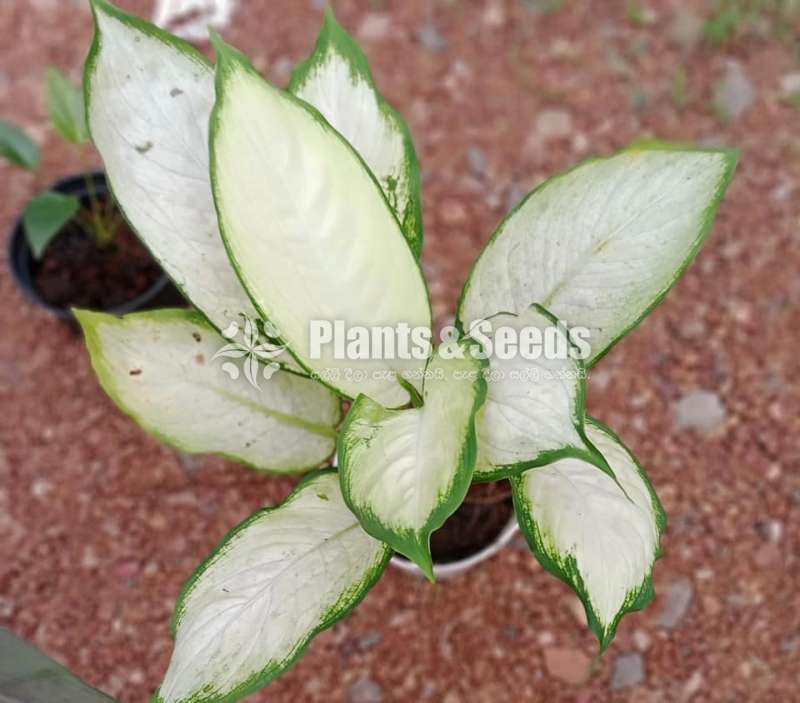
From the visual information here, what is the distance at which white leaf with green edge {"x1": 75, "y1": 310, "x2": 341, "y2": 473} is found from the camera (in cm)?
80

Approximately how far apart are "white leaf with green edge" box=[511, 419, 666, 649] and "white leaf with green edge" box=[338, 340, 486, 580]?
0.13 meters

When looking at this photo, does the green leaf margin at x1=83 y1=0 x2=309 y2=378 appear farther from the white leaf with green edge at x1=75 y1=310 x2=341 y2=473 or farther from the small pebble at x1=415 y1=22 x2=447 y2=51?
the small pebble at x1=415 y1=22 x2=447 y2=51

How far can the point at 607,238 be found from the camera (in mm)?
736

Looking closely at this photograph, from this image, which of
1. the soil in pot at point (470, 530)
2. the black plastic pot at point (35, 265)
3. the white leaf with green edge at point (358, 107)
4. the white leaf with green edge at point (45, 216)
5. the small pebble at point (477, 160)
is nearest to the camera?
the white leaf with green edge at point (358, 107)

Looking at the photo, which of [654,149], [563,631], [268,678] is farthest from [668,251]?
[563,631]

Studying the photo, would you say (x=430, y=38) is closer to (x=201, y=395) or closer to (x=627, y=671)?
(x=201, y=395)

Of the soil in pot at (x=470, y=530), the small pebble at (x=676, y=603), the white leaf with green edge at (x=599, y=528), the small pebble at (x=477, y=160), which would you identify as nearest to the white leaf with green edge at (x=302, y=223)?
the white leaf with green edge at (x=599, y=528)

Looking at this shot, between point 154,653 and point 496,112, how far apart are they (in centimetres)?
120

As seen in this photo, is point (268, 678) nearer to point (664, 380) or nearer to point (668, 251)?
point (668, 251)

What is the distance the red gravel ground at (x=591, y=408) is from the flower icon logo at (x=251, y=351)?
52 centimetres

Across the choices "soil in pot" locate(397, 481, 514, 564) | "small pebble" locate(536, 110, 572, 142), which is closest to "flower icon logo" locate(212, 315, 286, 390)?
"soil in pot" locate(397, 481, 514, 564)

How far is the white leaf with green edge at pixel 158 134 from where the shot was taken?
735mm

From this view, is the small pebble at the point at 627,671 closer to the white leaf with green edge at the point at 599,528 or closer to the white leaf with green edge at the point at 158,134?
the white leaf with green edge at the point at 599,528

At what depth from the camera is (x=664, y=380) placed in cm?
138
